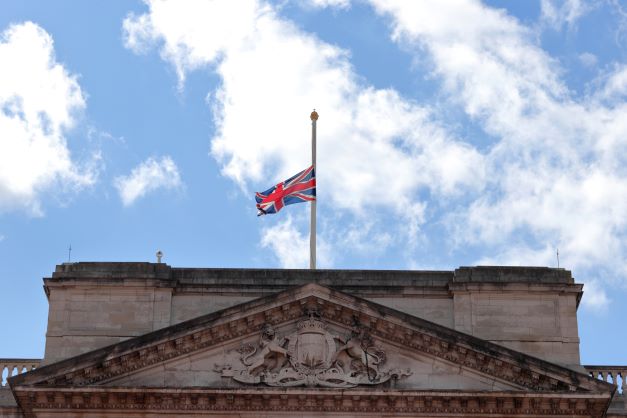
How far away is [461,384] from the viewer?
49000 millimetres

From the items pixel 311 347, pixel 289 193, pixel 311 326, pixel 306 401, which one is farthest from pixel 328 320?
pixel 289 193

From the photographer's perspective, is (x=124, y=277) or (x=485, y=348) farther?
(x=124, y=277)

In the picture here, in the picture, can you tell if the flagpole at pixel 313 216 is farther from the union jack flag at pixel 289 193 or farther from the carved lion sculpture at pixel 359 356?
the carved lion sculpture at pixel 359 356

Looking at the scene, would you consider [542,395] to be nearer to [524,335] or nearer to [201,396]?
[524,335]

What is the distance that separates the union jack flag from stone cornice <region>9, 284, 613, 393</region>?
8247 millimetres

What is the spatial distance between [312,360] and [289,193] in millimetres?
10145

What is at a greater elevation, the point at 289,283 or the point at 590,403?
the point at 289,283

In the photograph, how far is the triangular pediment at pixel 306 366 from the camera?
48.2m

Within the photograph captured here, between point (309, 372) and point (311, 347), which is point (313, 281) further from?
point (309, 372)

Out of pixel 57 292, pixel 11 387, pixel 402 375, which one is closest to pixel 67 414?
pixel 11 387

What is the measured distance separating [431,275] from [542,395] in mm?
7399

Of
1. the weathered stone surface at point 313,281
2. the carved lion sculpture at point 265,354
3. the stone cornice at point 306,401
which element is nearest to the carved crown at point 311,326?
the carved lion sculpture at point 265,354

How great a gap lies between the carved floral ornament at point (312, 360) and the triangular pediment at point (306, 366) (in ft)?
0.10

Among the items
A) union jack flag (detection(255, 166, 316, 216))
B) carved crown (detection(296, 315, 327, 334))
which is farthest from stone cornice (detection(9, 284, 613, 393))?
union jack flag (detection(255, 166, 316, 216))
